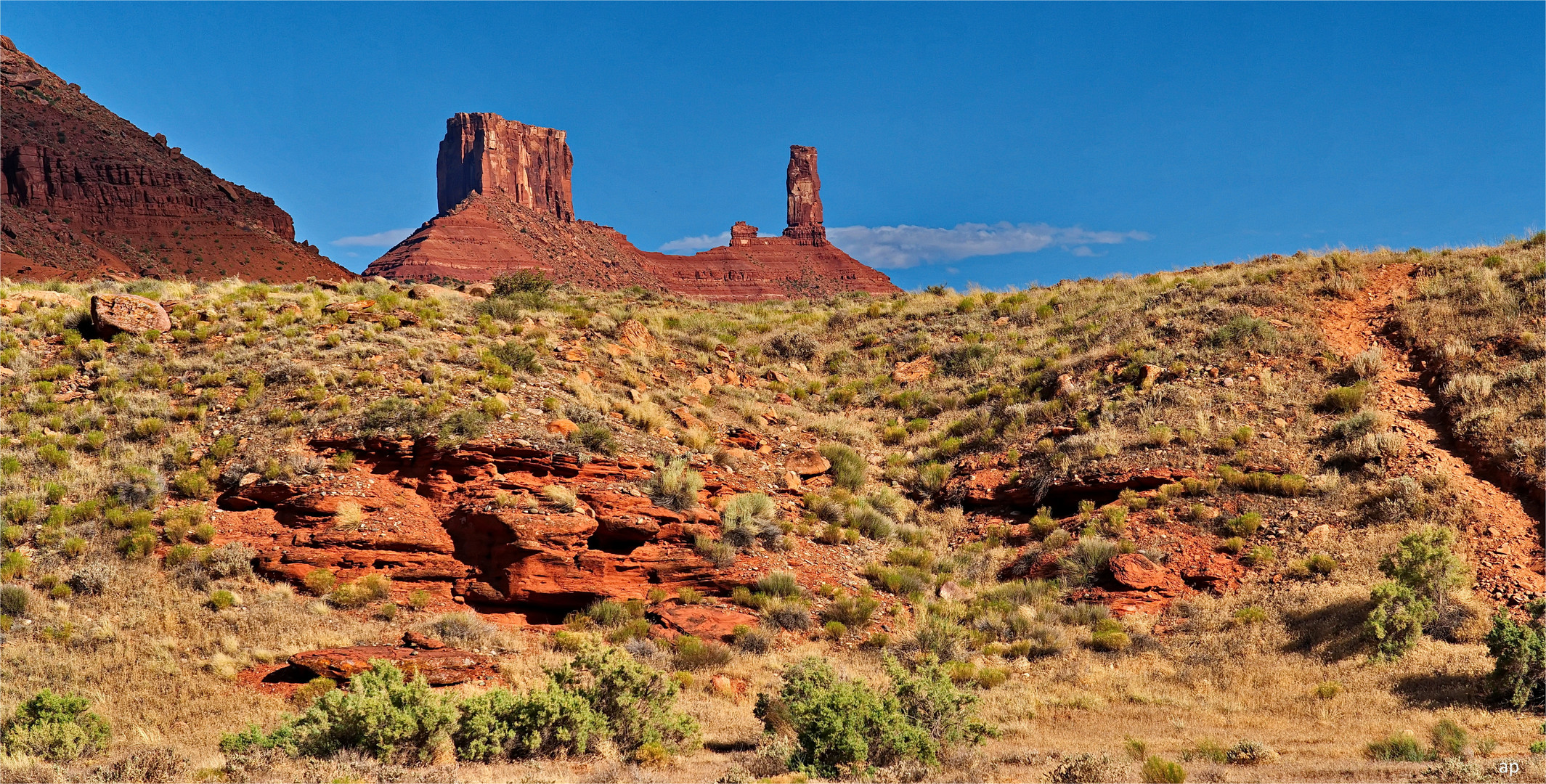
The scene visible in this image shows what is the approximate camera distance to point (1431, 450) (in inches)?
677

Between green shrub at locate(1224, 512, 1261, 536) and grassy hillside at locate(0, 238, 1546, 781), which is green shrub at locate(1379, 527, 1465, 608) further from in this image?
green shrub at locate(1224, 512, 1261, 536)

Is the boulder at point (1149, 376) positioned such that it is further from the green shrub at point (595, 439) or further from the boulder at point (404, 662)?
the boulder at point (404, 662)

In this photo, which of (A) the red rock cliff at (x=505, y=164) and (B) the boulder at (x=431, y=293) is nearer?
(B) the boulder at (x=431, y=293)

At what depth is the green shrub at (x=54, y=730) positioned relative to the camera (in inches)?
363

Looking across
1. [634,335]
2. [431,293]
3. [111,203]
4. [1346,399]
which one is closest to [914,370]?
[634,335]

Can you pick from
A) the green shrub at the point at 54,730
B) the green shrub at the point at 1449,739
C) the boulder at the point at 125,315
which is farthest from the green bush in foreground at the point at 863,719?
the boulder at the point at 125,315

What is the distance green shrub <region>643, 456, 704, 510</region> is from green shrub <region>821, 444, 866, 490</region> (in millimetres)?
4168

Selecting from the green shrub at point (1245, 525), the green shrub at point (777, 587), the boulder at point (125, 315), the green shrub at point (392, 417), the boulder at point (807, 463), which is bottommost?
→ the green shrub at point (777, 587)

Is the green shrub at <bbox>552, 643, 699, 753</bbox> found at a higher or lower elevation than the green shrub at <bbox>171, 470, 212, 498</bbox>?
lower

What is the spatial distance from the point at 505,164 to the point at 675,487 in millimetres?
121843

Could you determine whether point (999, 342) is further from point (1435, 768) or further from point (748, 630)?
point (1435, 768)

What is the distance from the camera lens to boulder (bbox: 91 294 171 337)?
2019 centimetres

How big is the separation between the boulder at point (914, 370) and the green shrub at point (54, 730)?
20.8 metres

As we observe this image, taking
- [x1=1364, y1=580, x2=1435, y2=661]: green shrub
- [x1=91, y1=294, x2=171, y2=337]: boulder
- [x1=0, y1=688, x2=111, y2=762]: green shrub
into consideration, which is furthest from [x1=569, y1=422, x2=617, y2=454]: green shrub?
[x1=1364, y1=580, x2=1435, y2=661]: green shrub
